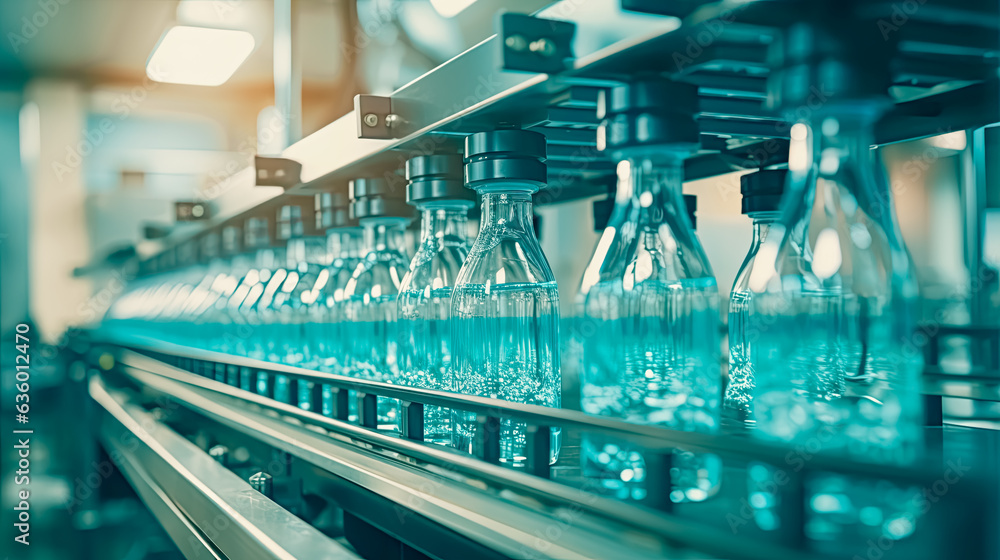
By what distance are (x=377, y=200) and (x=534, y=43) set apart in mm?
414

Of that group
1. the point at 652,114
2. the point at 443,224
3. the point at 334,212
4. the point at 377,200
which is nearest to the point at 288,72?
the point at 334,212

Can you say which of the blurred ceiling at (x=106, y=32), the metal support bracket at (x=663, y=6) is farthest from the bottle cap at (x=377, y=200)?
the blurred ceiling at (x=106, y=32)

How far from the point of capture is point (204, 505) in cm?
77

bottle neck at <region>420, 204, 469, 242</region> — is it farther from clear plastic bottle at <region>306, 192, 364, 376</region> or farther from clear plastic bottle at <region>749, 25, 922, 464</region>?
clear plastic bottle at <region>749, 25, 922, 464</region>

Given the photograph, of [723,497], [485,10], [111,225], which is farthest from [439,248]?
[111,225]

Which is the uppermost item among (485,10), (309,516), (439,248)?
(485,10)

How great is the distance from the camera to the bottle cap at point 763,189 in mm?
651

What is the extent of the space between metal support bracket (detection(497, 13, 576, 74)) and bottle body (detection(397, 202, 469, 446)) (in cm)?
28

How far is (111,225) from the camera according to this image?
454 cm

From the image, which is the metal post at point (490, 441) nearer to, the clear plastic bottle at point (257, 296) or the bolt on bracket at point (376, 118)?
the bolt on bracket at point (376, 118)

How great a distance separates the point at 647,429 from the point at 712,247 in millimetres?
790

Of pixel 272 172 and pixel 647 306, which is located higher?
pixel 272 172

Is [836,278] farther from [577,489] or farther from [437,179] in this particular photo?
[437,179]

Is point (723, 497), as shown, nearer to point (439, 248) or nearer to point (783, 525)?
point (783, 525)
